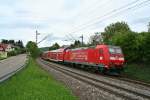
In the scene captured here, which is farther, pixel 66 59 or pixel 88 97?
pixel 66 59

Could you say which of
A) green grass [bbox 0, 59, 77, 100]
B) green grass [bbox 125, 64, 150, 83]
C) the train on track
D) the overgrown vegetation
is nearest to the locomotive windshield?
the train on track

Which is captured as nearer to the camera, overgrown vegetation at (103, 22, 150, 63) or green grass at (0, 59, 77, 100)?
green grass at (0, 59, 77, 100)

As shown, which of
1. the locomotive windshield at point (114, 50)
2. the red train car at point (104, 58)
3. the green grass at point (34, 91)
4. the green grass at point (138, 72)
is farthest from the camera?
the locomotive windshield at point (114, 50)

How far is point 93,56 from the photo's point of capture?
3469cm

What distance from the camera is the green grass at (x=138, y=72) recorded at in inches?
1058

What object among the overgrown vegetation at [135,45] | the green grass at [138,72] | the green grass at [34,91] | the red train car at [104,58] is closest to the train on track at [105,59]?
the red train car at [104,58]

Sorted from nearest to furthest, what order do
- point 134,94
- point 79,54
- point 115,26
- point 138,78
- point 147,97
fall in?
1. point 147,97
2. point 134,94
3. point 138,78
4. point 79,54
5. point 115,26

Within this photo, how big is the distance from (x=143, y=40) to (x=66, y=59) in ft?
87.1

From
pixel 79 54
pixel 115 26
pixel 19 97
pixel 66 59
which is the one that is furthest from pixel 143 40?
pixel 115 26

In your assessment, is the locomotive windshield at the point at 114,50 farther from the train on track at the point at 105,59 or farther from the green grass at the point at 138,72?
the green grass at the point at 138,72

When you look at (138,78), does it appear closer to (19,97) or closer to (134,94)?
(134,94)

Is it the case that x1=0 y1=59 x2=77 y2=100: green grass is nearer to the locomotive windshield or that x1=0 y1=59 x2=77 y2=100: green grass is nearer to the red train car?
the red train car

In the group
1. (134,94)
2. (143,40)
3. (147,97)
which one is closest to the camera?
(147,97)

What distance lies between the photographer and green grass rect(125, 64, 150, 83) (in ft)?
88.2
